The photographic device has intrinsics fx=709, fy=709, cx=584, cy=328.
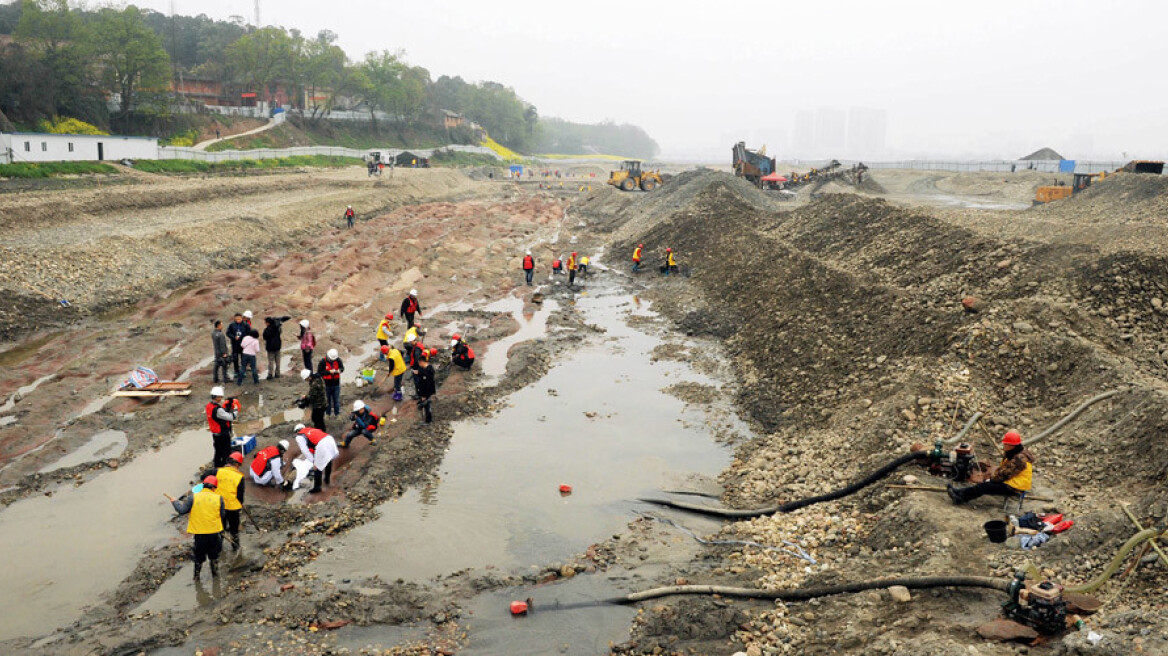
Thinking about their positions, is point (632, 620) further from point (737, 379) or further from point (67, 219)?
point (67, 219)

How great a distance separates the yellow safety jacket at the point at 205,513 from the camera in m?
9.30

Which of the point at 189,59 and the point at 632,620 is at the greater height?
the point at 189,59

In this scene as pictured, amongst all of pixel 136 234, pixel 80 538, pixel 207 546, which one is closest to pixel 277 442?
pixel 80 538

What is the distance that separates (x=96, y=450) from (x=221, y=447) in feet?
10.2

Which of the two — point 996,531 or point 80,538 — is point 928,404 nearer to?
point 996,531

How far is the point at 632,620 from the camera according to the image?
8852mm

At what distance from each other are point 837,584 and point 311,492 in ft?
27.8

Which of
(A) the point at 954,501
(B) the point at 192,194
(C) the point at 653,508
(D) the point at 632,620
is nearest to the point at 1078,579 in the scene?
(A) the point at 954,501

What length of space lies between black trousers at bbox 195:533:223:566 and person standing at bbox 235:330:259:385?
771cm

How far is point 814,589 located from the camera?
8.44 metres

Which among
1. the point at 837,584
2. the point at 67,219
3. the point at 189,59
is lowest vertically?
the point at 837,584

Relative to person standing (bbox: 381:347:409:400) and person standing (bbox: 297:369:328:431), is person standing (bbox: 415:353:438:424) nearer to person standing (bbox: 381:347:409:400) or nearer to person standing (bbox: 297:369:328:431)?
person standing (bbox: 381:347:409:400)

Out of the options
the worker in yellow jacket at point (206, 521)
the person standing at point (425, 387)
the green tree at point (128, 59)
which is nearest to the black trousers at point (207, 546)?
the worker in yellow jacket at point (206, 521)

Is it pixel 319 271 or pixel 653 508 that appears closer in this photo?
pixel 653 508
